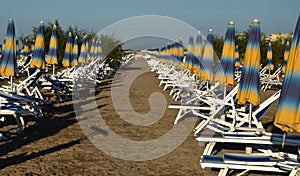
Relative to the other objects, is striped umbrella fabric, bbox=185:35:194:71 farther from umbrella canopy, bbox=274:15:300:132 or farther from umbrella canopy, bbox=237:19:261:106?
umbrella canopy, bbox=274:15:300:132

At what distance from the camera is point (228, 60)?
738cm

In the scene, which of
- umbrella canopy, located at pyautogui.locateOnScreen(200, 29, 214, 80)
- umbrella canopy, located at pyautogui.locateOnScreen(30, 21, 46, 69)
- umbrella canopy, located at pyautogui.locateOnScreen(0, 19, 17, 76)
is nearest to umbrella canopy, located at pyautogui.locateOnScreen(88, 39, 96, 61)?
umbrella canopy, located at pyautogui.locateOnScreen(30, 21, 46, 69)

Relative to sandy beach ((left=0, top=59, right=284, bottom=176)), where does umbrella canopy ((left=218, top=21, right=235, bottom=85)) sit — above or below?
above

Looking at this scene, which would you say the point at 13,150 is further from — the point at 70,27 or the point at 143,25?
the point at 70,27

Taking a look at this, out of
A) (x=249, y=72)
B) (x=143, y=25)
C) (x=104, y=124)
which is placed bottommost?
(x=104, y=124)

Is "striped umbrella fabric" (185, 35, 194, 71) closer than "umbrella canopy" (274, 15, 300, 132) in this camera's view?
No

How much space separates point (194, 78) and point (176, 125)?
217 inches

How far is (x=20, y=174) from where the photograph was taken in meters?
4.70

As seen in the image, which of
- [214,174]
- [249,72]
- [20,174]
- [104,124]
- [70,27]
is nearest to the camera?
[20,174]

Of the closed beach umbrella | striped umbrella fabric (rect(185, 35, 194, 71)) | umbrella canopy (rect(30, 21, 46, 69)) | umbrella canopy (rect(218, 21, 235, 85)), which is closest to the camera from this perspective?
umbrella canopy (rect(218, 21, 235, 85))

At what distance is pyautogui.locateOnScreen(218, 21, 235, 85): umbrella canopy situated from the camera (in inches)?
288

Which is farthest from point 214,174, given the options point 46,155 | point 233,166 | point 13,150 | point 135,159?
point 13,150

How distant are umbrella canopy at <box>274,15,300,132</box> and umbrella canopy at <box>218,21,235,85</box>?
3988mm

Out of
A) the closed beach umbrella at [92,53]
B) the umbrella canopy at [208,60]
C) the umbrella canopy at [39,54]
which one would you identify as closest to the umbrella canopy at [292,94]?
the umbrella canopy at [208,60]
